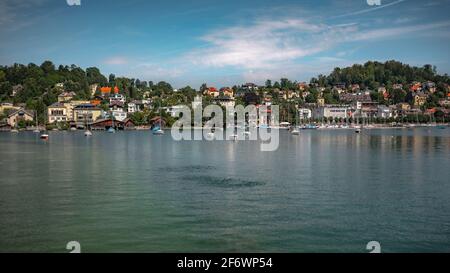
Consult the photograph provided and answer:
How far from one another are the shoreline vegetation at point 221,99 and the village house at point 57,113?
10 centimetres

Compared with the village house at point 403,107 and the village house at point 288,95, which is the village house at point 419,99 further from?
the village house at point 288,95

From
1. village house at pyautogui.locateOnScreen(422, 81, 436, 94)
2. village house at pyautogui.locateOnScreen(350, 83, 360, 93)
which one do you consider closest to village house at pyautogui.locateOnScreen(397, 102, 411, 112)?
village house at pyautogui.locateOnScreen(422, 81, 436, 94)

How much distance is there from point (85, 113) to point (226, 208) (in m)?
47.3

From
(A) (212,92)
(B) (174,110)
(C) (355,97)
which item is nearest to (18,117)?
(B) (174,110)

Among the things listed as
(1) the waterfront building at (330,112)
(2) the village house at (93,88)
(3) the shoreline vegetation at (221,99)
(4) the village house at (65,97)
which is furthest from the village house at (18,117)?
(1) the waterfront building at (330,112)

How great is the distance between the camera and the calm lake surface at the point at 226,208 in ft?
20.6

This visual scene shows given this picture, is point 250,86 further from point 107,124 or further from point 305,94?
point 107,124

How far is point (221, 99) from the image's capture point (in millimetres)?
64625

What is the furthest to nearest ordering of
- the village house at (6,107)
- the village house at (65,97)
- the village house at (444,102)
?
1. the village house at (444,102)
2. the village house at (65,97)
3. the village house at (6,107)

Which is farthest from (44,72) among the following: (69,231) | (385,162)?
(69,231)

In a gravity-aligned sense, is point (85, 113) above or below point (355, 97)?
below

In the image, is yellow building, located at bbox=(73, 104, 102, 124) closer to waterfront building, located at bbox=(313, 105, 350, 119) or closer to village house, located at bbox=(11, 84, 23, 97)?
village house, located at bbox=(11, 84, 23, 97)

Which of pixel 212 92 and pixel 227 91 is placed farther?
pixel 227 91
